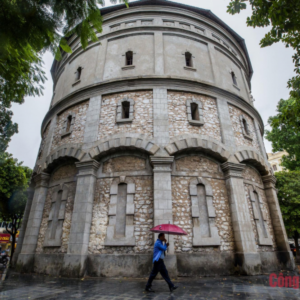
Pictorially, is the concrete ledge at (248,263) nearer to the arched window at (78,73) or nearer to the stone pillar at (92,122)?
the stone pillar at (92,122)

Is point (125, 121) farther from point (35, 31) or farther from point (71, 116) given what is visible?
point (35, 31)

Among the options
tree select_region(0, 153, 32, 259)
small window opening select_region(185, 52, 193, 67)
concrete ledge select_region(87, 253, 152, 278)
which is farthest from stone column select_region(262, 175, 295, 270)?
tree select_region(0, 153, 32, 259)

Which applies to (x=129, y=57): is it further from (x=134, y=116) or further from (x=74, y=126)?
(x=74, y=126)

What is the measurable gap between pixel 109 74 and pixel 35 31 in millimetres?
9373

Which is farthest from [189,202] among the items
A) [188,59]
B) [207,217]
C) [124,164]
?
[188,59]

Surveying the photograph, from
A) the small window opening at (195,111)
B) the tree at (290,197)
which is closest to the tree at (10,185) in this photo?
the small window opening at (195,111)

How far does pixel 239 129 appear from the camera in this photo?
1249 centimetres

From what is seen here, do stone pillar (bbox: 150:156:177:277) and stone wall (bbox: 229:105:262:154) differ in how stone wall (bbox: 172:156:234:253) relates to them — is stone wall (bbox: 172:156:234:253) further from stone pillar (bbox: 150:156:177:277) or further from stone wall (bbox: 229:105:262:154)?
stone wall (bbox: 229:105:262:154)

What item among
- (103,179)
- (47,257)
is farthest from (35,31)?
(47,257)

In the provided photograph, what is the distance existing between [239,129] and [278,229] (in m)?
5.82

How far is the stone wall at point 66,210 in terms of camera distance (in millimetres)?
9977

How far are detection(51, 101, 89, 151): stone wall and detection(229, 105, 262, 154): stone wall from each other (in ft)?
27.7

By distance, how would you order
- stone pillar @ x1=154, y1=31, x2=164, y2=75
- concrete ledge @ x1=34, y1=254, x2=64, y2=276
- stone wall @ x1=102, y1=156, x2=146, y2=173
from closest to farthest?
concrete ledge @ x1=34, y1=254, x2=64, y2=276 < stone wall @ x1=102, y1=156, x2=146, y2=173 < stone pillar @ x1=154, y1=31, x2=164, y2=75

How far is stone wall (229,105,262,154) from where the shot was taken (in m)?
12.2
